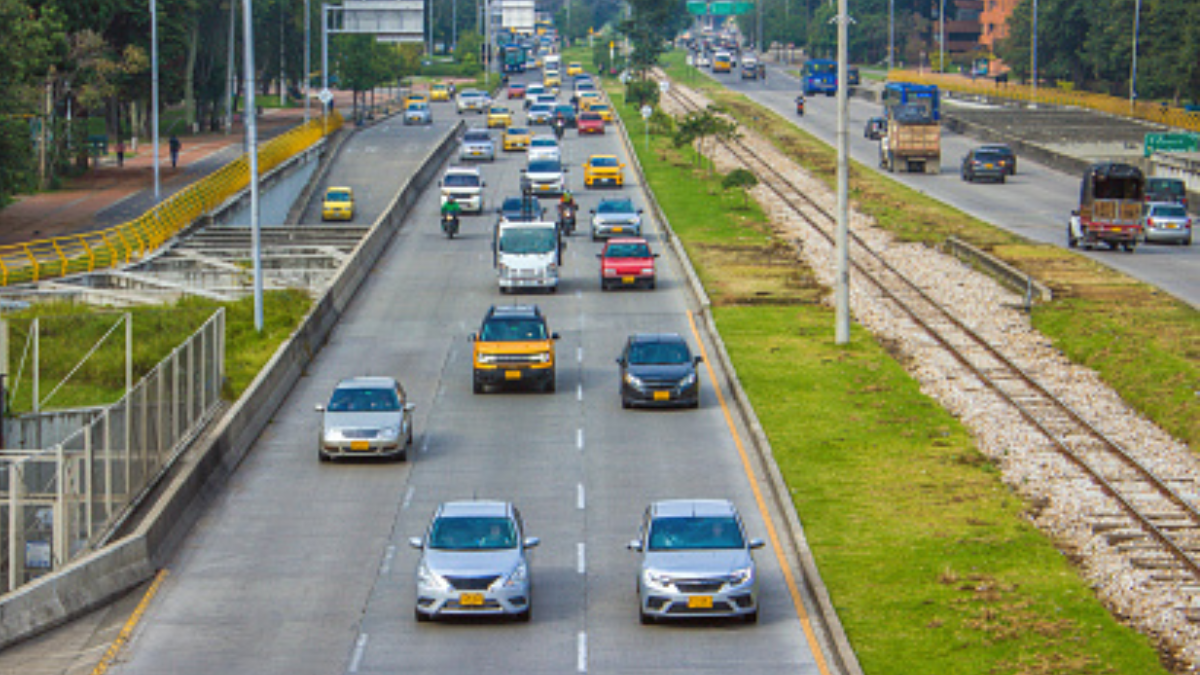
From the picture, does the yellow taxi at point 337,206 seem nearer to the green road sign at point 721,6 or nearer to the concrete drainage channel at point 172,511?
the concrete drainage channel at point 172,511

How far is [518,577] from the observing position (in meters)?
24.8

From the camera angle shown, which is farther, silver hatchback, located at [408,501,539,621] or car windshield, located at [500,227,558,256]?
car windshield, located at [500,227,558,256]

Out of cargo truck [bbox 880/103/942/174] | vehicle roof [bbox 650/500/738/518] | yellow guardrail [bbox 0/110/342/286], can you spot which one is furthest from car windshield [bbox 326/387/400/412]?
cargo truck [bbox 880/103/942/174]

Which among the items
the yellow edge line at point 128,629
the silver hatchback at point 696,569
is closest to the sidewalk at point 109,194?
the yellow edge line at point 128,629

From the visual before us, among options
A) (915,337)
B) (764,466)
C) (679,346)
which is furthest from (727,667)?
(915,337)

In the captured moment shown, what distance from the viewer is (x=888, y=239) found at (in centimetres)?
6994

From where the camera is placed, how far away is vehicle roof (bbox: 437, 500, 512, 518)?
25.7m

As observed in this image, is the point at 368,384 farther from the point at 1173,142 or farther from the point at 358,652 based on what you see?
the point at 1173,142

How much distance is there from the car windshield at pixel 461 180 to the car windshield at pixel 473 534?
50.6 metres

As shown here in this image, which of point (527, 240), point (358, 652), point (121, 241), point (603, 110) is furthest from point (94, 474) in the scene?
point (603, 110)

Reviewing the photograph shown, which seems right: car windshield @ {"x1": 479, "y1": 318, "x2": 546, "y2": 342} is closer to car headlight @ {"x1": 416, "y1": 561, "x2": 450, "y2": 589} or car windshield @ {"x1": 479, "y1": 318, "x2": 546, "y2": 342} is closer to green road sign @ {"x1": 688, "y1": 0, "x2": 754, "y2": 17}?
car headlight @ {"x1": 416, "y1": 561, "x2": 450, "y2": 589}

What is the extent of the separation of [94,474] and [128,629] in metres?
4.36

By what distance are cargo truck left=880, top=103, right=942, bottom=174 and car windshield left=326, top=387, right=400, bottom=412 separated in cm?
6282

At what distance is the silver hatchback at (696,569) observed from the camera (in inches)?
957
